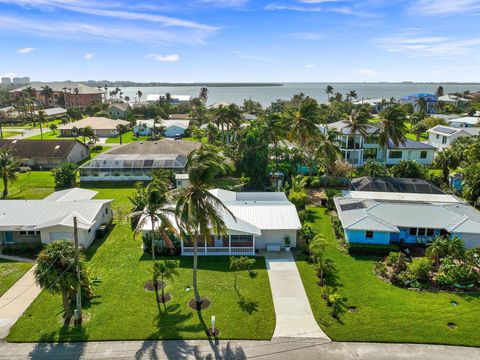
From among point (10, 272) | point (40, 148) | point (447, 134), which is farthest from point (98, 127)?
point (447, 134)

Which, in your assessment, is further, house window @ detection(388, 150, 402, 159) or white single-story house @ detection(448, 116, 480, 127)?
white single-story house @ detection(448, 116, 480, 127)

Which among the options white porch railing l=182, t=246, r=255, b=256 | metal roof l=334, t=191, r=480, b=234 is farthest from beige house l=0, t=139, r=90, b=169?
metal roof l=334, t=191, r=480, b=234

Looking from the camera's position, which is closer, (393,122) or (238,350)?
(238,350)

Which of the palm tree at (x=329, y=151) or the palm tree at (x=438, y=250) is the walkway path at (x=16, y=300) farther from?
the palm tree at (x=329, y=151)

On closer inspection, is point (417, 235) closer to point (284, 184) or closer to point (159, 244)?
point (284, 184)

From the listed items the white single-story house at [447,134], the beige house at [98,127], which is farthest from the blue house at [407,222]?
the beige house at [98,127]

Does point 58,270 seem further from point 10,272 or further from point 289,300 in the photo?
point 289,300

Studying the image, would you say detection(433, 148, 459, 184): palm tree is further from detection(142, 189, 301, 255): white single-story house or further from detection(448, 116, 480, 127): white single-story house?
detection(448, 116, 480, 127): white single-story house
